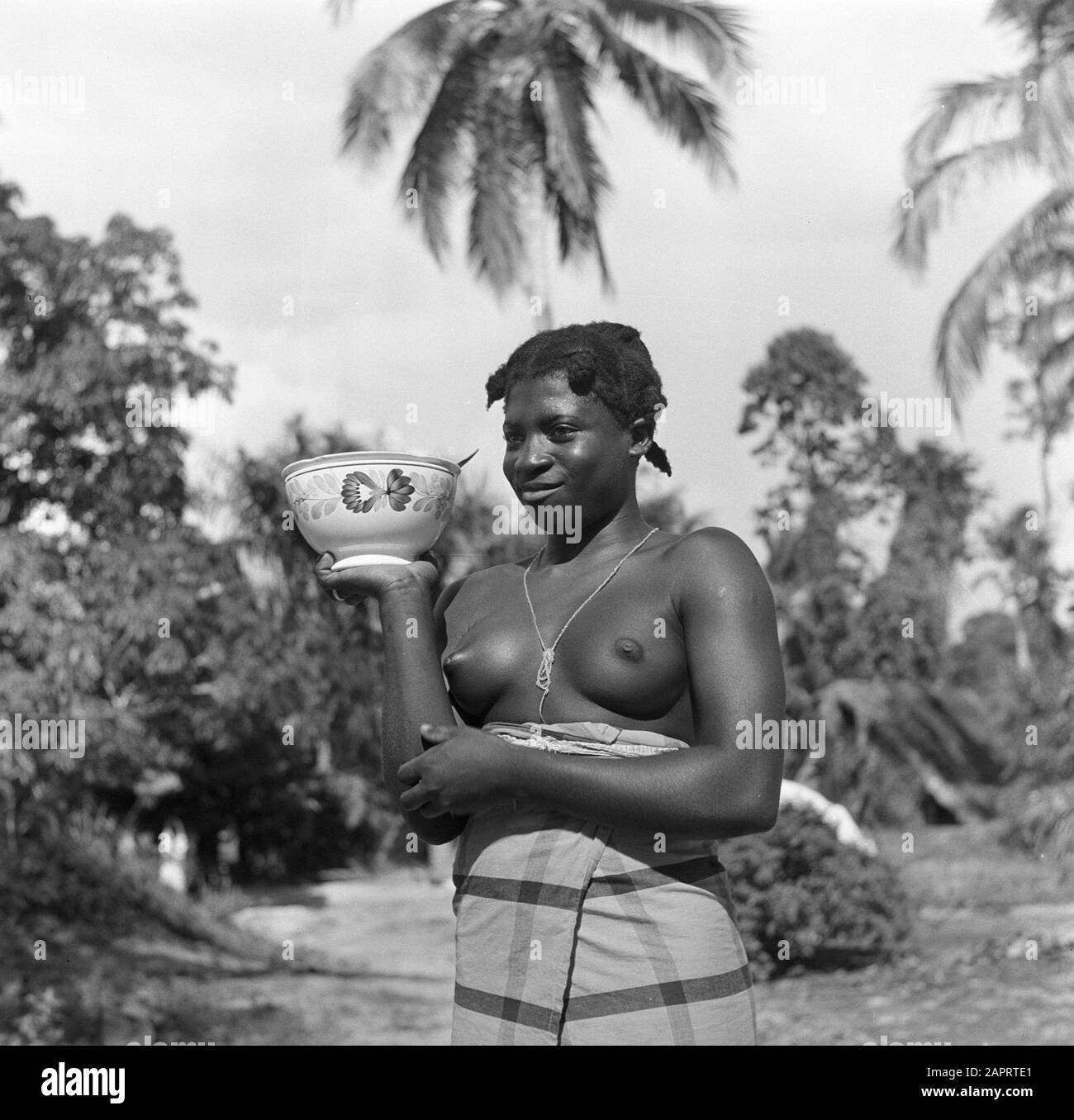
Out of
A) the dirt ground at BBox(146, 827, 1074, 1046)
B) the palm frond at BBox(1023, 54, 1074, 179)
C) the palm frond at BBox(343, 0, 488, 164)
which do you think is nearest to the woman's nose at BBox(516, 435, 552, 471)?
the dirt ground at BBox(146, 827, 1074, 1046)

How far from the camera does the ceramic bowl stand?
1.92m

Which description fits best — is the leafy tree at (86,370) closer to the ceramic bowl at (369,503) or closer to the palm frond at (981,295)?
the palm frond at (981,295)

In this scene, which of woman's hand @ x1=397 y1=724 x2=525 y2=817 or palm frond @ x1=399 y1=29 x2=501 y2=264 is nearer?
woman's hand @ x1=397 y1=724 x2=525 y2=817

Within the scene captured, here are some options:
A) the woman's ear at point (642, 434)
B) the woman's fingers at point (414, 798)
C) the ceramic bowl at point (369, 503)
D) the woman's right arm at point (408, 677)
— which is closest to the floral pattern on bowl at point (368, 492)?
the ceramic bowl at point (369, 503)

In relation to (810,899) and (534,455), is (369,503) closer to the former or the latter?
(534,455)

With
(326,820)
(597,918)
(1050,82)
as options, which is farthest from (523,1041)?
(326,820)

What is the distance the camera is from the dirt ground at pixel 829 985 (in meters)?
8.41

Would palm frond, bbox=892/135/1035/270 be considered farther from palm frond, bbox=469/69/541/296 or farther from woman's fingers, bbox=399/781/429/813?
woman's fingers, bbox=399/781/429/813

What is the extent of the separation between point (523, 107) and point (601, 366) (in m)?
11.7

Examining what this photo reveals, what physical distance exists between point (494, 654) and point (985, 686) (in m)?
26.0

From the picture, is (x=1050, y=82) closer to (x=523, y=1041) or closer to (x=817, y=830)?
(x=817, y=830)

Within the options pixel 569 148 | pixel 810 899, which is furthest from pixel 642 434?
pixel 569 148

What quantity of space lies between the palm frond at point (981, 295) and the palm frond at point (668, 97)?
2.54m

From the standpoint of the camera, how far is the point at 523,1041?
1.77 metres
